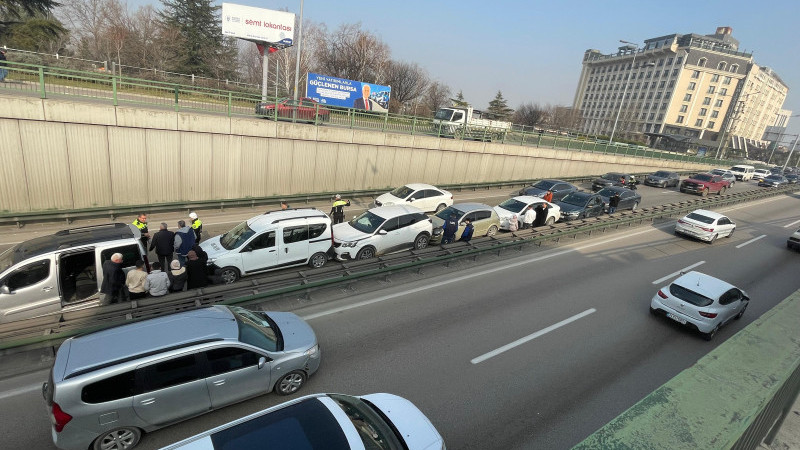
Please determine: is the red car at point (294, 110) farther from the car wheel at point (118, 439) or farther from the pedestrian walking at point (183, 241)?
the car wheel at point (118, 439)

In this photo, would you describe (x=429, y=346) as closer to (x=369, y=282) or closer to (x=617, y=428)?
(x=369, y=282)

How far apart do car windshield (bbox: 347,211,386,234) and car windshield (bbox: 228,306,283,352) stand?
5.94 meters

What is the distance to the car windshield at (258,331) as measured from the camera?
20.4ft

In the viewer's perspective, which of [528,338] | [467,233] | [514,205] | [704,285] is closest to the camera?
[528,338]

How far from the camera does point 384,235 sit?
41.9 ft

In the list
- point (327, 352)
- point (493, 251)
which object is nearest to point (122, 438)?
point (327, 352)

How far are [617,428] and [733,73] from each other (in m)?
137

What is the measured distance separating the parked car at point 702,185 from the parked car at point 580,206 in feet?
48.8

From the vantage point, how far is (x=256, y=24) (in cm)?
2369

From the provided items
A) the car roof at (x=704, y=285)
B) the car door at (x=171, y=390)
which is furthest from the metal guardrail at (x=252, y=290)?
the car roof at (x=704, y=285)

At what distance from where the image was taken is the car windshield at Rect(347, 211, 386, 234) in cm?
1279

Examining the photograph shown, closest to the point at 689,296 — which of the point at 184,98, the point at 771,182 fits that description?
the point at 184,98

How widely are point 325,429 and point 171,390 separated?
2.64m

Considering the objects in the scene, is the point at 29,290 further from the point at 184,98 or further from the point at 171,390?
the point at 184,98
